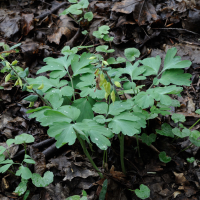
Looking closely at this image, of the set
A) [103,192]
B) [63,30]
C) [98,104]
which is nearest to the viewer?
[98,104]

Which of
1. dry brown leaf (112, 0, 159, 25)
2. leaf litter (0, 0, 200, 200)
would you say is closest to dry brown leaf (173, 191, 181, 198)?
leaf litter (0, 0, 200, 200)

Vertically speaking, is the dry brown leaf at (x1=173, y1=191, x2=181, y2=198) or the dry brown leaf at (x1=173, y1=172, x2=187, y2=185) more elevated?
the dry brown leaf at (x1=173, y1=172, x2=187, y2=185)

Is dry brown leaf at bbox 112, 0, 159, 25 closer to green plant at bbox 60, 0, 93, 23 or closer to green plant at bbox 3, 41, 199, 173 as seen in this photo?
green plant at bbox 60, 0, 93, 23

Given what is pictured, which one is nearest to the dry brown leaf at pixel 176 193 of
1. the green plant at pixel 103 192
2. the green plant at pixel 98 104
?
the green plant at pixel 98 104

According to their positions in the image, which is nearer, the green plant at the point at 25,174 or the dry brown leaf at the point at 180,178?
the green plant at the point at 25,174

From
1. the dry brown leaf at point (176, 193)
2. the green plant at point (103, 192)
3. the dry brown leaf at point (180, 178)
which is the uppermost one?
the green plant at point (103, 192)

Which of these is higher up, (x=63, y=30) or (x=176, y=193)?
(x=63, y=30)

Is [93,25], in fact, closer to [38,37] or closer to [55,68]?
[38,37]

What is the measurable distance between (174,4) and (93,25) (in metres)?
1.47

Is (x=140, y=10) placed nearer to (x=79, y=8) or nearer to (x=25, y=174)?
(x=79, y=8)

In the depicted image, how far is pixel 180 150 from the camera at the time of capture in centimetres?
206

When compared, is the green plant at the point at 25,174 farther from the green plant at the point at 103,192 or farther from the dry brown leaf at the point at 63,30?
the dry brown leaf at the point at 63,30

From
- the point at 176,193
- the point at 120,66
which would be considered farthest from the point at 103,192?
the point at 120,66

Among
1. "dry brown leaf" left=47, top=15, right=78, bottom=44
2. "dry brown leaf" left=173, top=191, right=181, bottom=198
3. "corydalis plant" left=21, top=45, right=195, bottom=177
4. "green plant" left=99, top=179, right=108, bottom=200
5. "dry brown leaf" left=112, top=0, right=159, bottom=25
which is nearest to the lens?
"corydalis plant" left=21, top=45, right=195, bottom=177
